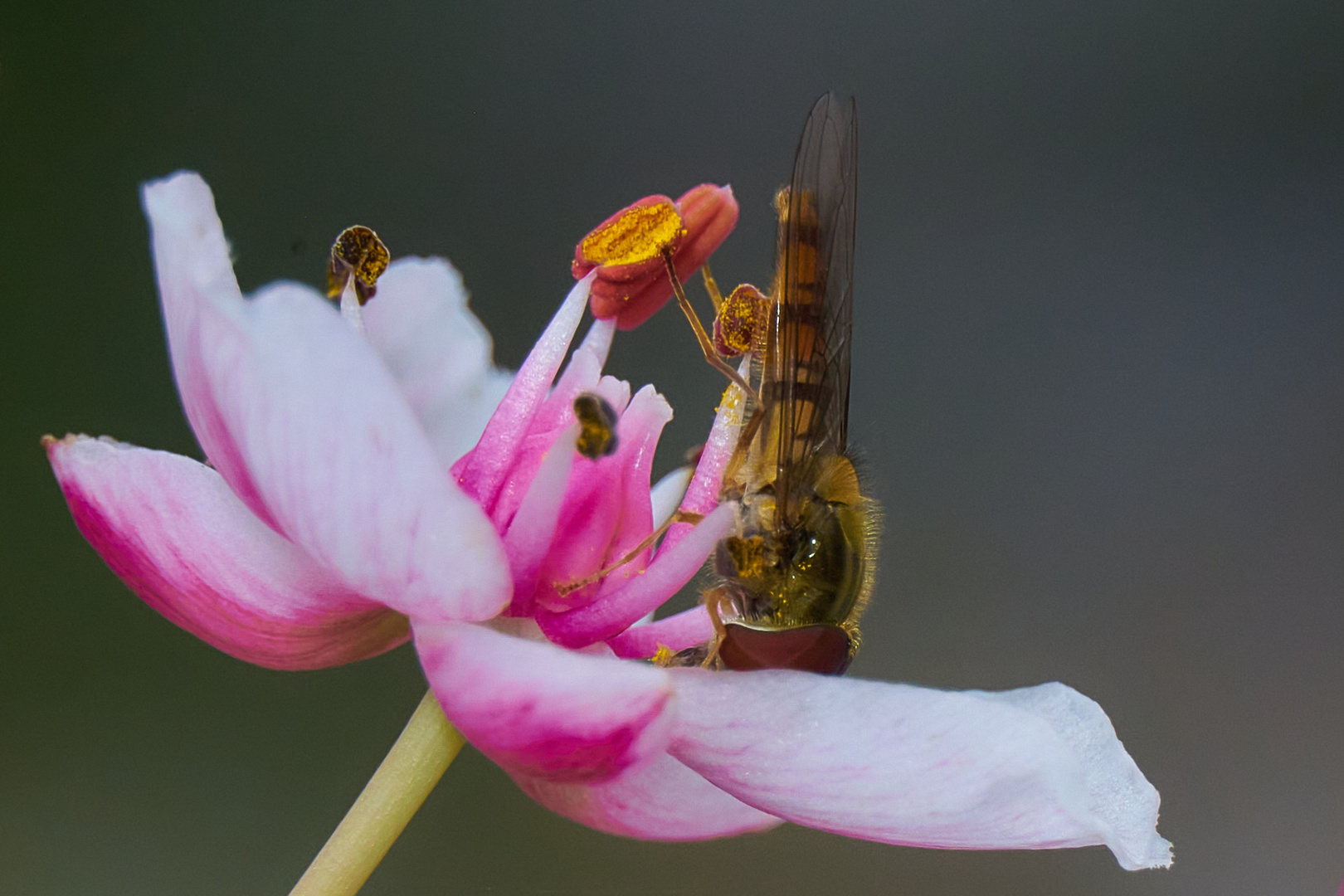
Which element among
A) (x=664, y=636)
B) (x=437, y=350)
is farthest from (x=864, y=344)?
(x=664, y=636)

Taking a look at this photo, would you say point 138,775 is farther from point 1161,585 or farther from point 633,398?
point 1161,585

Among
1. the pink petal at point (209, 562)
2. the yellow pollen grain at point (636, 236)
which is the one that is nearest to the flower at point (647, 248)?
the yellow pollen grain at point (636, 236)

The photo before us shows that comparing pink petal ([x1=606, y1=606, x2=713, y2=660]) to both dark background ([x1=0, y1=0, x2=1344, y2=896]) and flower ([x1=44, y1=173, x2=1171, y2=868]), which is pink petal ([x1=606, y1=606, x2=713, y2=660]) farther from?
dark background ([x1=0, y1=0, x2=1344, y2=896])

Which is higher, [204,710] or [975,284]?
[975,284]

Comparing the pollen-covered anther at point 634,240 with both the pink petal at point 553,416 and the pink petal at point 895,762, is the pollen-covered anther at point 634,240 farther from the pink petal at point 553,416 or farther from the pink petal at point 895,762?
the pink petal at point 895,762

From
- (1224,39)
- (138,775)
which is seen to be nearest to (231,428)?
(138,775)

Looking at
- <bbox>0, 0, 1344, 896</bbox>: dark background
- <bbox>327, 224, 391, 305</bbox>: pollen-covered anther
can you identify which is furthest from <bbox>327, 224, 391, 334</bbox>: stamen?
<bbox>0, 0, 1344, 896</bbox>: dark background

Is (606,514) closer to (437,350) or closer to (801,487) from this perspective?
(801,487)
